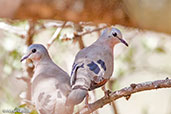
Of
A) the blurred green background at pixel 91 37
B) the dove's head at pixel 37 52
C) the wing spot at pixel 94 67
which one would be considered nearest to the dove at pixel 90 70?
the wing spot at pixel 94 67

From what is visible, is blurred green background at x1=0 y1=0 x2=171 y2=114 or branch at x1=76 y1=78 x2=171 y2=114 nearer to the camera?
blurred green background at x1=0 y1=0 x2=171 y2=114

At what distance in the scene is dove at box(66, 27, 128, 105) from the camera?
2475 millimetres

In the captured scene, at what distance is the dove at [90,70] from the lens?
2.47 metres

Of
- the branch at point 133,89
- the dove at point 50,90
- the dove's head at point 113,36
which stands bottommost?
the branch at point 133,89

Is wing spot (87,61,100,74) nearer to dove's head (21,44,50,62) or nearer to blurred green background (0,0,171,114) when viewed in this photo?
blurred green background (0,0,171,114)

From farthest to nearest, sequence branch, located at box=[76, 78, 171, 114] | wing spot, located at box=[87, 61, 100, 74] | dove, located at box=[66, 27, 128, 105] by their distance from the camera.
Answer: wing spot, located at box=[87, 61, 100, 74] < dove, located at box=[66, 27, 128, 105] < branch, located at box=[76, 78, 171, 114]

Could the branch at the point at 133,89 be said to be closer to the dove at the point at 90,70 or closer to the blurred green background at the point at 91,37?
the dove at the point at 90,70

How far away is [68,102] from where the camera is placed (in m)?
2.52

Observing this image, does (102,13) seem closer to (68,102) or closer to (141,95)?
(68,102)

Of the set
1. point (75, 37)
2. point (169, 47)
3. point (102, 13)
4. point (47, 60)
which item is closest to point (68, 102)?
point (47, 60)

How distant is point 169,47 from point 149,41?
948 mm

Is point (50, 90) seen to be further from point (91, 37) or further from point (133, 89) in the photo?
point (91, 37)

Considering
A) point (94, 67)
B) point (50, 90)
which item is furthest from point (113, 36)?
point (50, 90)

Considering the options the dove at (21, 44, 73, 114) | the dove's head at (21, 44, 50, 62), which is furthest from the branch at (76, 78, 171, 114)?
the dove's head at (21, 44, 50, 62)
